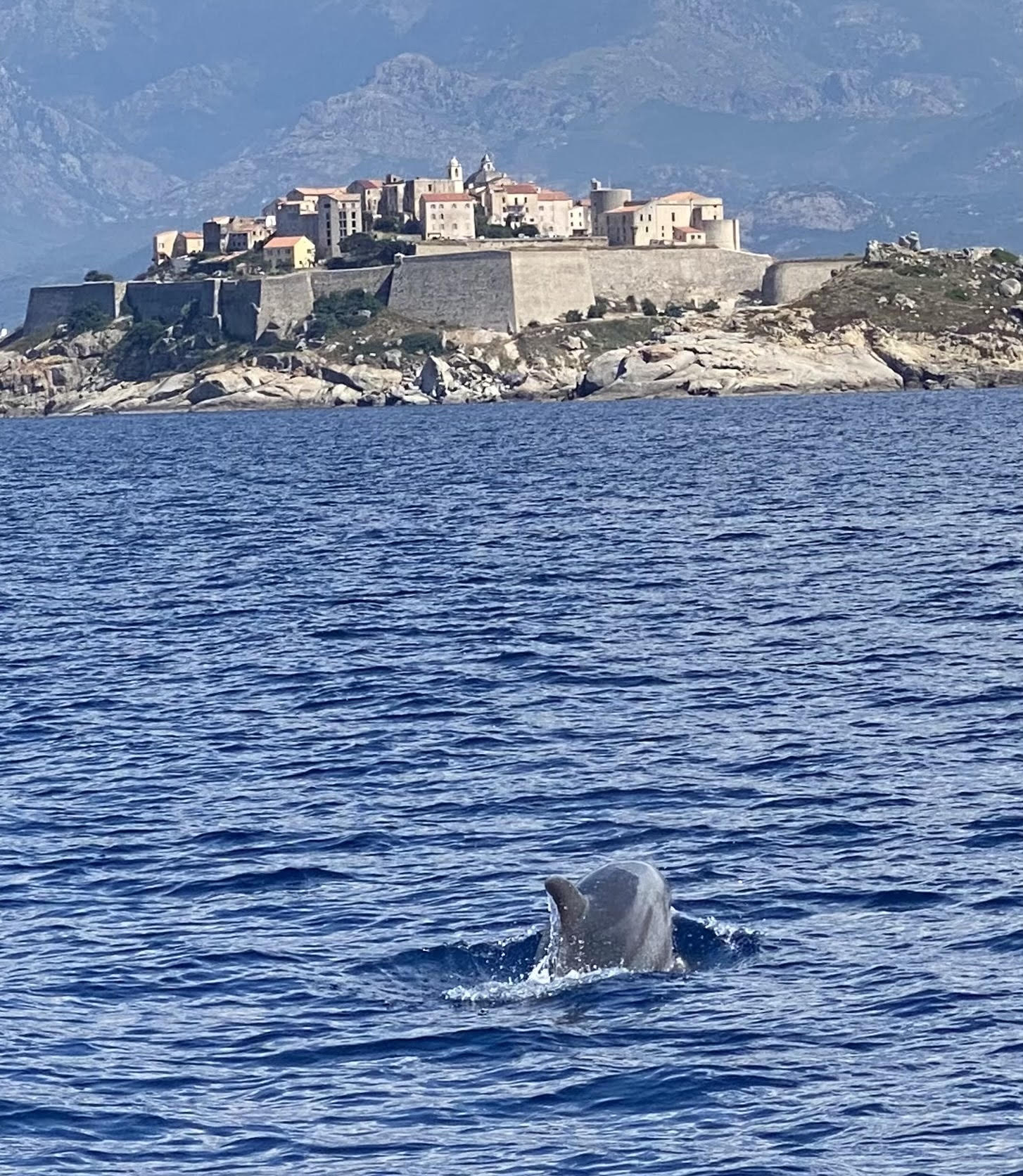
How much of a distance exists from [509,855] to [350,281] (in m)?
151

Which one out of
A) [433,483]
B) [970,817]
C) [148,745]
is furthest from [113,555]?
[970,817]

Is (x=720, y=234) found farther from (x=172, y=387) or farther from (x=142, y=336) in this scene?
(x=172, y=387)

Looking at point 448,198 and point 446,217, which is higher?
point 448,198

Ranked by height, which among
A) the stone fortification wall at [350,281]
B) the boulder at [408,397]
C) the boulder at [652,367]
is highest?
the stone fortification wall at [350,281]

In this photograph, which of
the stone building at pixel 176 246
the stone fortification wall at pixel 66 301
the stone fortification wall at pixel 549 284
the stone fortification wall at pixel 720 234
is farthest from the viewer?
the stone building at pixel 176 246

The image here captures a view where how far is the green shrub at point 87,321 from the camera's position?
7087 inches

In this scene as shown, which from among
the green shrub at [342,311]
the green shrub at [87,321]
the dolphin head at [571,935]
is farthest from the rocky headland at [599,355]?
the dolphin head at [571,935]

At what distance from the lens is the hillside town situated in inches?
7121

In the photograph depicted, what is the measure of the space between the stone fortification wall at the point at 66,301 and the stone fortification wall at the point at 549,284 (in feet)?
118

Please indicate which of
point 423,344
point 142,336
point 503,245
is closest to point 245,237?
point 142,336

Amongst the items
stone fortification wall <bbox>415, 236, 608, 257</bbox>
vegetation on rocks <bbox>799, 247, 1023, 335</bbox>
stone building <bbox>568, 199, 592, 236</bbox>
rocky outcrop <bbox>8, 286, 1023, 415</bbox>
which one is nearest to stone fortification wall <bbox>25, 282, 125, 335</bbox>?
rocky outcrop <bbox>8, 286, 1023, 415</bbox>

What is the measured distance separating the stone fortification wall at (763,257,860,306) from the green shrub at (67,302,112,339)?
52222 mm

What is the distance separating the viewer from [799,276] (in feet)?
537

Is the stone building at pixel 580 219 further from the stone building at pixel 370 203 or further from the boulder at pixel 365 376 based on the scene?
the boulder at pixel 365 376
